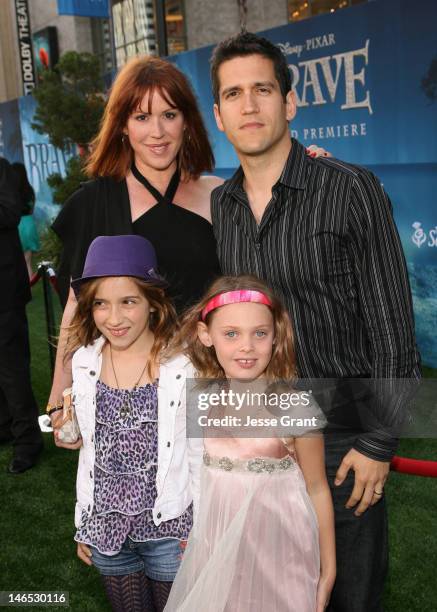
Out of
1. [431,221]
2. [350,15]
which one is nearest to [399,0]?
[350,15]

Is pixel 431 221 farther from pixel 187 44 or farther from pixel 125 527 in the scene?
pixel 187 44

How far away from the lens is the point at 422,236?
519 cm

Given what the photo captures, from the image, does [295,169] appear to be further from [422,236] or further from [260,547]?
[422,236]

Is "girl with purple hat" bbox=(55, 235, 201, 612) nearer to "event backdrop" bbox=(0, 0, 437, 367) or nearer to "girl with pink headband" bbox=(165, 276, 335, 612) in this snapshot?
"girl with pink headband" bbox=(165, 276, 335, 612)

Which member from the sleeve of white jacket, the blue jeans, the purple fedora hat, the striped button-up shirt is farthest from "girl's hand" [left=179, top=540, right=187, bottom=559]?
the purple fedora hat

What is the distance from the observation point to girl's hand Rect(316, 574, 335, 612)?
5.68 ft

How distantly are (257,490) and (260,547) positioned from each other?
0.14 metres

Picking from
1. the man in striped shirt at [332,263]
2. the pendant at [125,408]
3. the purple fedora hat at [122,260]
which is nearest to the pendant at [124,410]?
the pendant at [125,408]

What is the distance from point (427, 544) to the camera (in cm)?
325

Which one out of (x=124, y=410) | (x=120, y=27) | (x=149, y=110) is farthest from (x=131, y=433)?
(x=120, y=27)

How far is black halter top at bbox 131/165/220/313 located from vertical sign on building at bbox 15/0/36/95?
50.9 ft

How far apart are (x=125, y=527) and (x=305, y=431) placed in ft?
2.06

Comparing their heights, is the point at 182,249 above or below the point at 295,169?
below

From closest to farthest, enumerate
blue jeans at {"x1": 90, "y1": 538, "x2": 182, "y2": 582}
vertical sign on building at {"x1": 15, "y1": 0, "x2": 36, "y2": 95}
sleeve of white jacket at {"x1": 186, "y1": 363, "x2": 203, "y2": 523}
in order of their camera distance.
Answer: sleeve of white jacket at {"x1": 186, "y1": 363, "x2": 203, "y2": 523}, blue jeans at {"x1": 90, "y1": 538, "x2": 182, "y2": 582}, vertical sign on building at {"x1": 15, "y1": 0, "x2": 36, "y2": 95}
